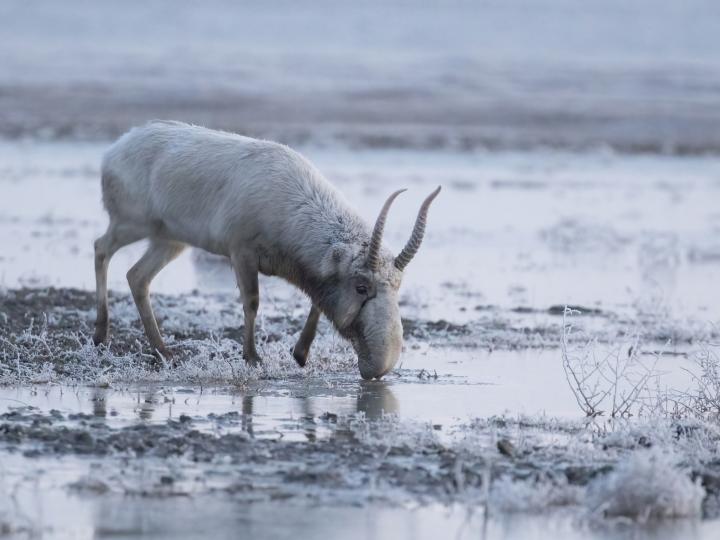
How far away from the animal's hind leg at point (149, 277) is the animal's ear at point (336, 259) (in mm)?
1614

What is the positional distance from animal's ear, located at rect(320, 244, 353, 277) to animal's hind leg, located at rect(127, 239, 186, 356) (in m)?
1.61

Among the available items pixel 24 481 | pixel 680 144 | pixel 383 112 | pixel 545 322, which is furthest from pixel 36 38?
pixel 24 481

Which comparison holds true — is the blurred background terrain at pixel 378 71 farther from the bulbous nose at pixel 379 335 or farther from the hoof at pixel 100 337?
the bulbous nose at pixel 379 335

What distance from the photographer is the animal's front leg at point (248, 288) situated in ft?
33.5

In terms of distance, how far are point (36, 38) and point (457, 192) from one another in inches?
2376

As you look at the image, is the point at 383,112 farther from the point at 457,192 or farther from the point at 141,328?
the point at 141,328

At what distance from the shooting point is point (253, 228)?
33.4ft

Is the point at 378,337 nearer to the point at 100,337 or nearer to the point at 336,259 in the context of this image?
the point at 336,259

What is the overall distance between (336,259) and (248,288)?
79cm

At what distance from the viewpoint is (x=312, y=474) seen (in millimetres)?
7246

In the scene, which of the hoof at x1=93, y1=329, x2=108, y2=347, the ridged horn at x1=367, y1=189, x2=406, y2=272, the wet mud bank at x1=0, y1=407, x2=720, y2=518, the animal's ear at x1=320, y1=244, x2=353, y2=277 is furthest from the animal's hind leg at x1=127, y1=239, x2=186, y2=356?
the wet mud bank at x1=0, y1=407, x2=720, y2=518

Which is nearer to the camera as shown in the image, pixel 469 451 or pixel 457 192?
pixel 469 451

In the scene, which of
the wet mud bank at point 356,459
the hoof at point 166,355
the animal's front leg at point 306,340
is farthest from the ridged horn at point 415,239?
the hoof at point 166,355

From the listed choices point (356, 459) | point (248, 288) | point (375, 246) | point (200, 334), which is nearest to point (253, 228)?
point (248, 288)
